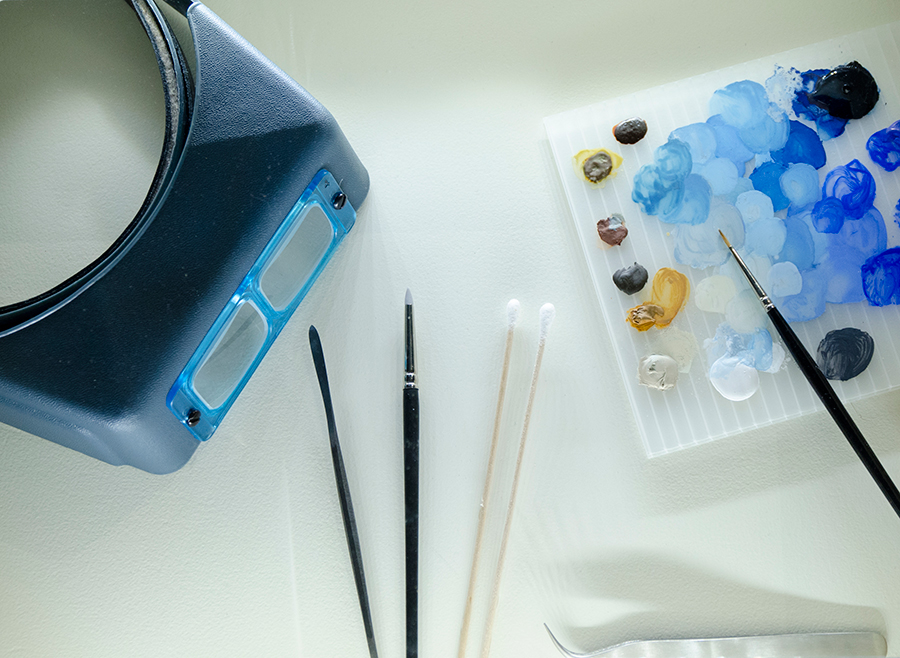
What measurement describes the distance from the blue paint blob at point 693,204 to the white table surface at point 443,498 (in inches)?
3.8

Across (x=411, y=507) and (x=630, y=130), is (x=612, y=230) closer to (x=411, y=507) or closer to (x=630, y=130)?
(x=630, y=130)

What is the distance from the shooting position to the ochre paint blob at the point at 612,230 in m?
0.61

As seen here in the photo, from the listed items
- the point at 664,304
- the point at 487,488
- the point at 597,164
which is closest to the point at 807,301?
the point at 664,304

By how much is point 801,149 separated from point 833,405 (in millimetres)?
239

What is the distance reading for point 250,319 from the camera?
1.80 ft

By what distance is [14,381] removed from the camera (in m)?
0.48

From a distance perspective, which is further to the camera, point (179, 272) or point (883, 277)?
point (883, 277)

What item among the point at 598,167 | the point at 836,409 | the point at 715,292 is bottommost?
the point at 836,409

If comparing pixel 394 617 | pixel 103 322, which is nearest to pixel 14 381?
pixel 103 322

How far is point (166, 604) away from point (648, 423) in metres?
0.48

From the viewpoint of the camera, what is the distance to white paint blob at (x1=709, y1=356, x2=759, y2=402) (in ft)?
1.98

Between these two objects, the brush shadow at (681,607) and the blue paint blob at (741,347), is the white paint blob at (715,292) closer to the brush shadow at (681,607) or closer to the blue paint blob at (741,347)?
the blue paint blob at (741,347)

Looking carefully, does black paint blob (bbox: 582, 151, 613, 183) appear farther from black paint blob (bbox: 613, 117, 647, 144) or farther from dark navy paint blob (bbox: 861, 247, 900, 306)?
dark navy paint blob (bbox: 861, 247, 900, 306)

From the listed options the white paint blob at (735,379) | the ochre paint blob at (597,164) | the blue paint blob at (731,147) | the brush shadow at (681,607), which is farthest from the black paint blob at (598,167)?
the brush shadow at (681,607)
